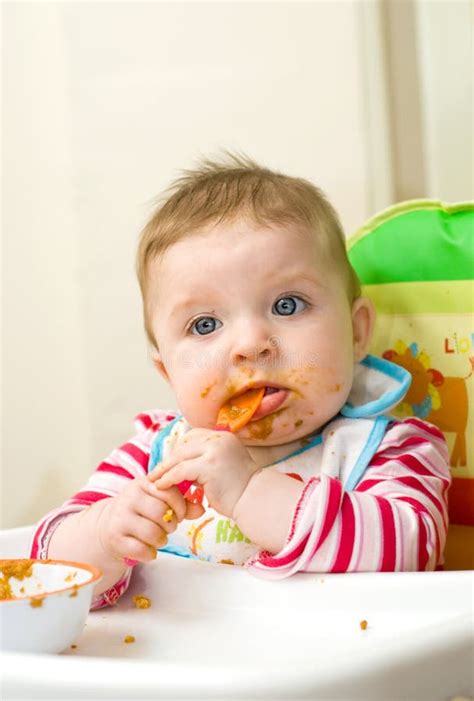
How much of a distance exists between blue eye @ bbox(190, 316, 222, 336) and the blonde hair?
8cm

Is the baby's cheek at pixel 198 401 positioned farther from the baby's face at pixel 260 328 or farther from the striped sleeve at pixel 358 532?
the striped sleeve at pixel 358 532

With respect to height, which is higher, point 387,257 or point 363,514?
point 387,257

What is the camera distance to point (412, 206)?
1.09m

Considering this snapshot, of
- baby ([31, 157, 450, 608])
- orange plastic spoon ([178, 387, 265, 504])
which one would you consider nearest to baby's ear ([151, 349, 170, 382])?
baby ([31, 157, 450, 608])

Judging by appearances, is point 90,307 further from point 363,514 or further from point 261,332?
point 363,514

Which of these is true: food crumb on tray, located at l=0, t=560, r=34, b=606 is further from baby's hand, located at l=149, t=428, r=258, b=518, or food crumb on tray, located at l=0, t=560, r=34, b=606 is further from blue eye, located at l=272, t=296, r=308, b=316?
blue eye, located at l=272, t=296, r=308, b=316

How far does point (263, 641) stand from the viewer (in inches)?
28.9

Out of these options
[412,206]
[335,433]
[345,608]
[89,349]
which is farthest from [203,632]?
[89,349]

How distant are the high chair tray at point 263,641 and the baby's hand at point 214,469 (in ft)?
0.23

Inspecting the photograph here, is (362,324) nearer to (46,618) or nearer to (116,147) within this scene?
(46,618)

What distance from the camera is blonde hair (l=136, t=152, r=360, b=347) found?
3.13 feet

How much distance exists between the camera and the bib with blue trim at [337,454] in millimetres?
928

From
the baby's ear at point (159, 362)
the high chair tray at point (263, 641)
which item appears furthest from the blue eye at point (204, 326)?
the high chair tray at point (263, 641)

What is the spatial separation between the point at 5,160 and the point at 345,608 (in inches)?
43.0
